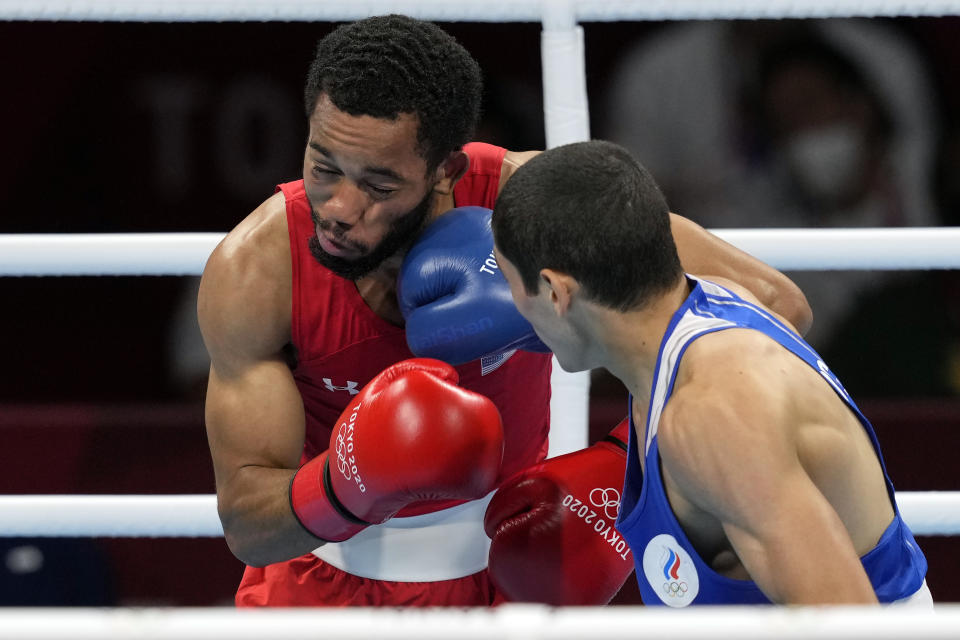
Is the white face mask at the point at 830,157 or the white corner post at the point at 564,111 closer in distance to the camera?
the white corner post at the point at 564,111

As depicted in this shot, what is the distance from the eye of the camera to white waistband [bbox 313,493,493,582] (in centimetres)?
165

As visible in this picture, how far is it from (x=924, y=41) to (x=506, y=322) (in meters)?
2.42

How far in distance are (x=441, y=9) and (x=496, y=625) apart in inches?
48.4

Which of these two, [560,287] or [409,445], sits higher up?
[560,287]

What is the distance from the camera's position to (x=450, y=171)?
1597 mm

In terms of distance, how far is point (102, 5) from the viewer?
1.69 m

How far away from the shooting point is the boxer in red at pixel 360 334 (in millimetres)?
1427

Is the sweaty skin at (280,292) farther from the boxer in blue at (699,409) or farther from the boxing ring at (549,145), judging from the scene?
the boxer in blue at (699,409)

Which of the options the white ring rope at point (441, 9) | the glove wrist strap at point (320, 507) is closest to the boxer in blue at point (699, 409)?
the glove wrist strap at point (320, 507)

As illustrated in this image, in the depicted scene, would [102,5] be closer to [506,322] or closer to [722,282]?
[506,322]

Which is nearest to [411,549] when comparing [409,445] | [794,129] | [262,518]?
[262,518]

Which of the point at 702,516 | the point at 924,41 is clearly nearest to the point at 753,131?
the point at 924,41

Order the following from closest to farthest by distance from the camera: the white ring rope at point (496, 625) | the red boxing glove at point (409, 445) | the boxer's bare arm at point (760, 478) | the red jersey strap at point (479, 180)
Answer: the white ring rope at point (496, 625), the boxer's bare arm at point (760, 478), the red boxing glove at point (409, 445), the red jersey strap at point (479, 180)

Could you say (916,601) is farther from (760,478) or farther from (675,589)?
(760,478)
